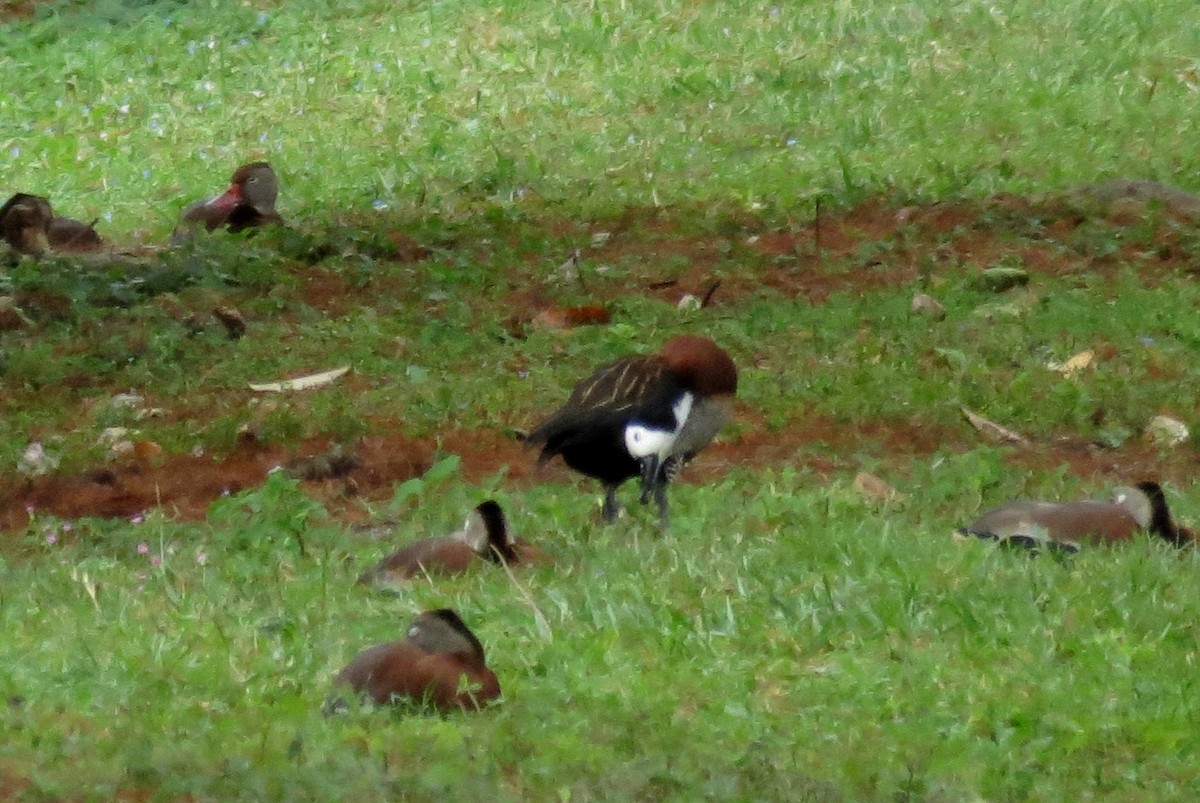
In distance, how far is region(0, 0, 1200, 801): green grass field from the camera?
5.18 m

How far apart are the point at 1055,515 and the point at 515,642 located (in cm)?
201

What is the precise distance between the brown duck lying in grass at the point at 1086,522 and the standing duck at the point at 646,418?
1044 millimetres

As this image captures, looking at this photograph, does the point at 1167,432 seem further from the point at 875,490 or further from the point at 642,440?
the point at 642,440

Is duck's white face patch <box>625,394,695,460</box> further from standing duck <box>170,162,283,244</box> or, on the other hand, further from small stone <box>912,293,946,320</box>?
standing duck <box>170,162,283,244</box>

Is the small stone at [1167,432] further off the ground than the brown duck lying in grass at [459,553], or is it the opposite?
the brown duck lying in grass at [459,553]

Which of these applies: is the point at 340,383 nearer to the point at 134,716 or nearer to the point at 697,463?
the point at 697,463

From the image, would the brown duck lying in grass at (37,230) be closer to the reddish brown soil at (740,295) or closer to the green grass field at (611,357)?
the green grass field at (611,357)

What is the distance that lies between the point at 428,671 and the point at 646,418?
250 centimetres

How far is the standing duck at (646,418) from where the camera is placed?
7594 millimetres

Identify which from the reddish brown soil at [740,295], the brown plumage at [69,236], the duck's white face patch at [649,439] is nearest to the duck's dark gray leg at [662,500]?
the duck's white face patch at [649,439]

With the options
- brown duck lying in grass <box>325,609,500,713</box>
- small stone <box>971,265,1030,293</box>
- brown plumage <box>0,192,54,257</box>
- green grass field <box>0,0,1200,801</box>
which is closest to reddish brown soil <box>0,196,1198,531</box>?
green grass field <box>0,0,1200,801</box>

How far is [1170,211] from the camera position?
12.7m

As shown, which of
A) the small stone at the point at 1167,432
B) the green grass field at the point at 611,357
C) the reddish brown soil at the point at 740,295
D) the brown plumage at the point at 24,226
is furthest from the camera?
the brown plumage at the point at 24,226

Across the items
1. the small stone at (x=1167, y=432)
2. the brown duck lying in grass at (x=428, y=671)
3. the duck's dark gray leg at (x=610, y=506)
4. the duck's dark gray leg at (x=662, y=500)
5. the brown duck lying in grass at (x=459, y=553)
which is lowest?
the small stone at (x=1167, y=432)
